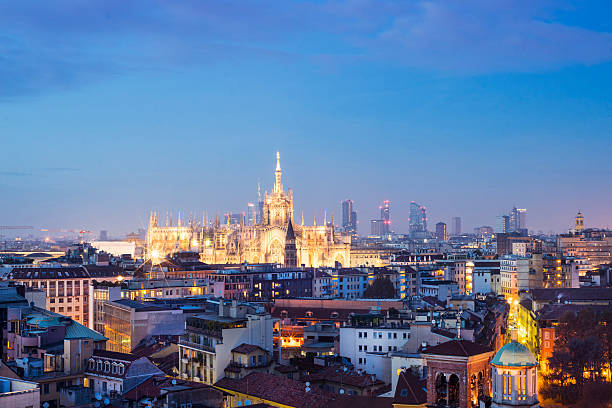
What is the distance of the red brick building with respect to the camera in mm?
36875

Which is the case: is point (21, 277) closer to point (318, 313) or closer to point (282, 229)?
point (318, 313)

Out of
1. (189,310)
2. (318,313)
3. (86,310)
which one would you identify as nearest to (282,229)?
(86,310)

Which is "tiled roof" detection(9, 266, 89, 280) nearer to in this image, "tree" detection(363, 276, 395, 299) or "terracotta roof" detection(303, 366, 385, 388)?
"tree" detection(363, 276, 395, 299)

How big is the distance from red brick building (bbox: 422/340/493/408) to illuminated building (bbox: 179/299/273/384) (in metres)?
18.7

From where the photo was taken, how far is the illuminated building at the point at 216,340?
176 ft

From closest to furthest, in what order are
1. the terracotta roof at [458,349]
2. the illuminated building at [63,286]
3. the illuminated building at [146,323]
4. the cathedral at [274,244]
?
1. the terracotta roof at [458,349]
2. the illuminated building at [146,323]
3. the illuminated building at [63,286]
4. the cathedral at [274,244]

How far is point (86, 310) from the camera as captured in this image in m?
99.2

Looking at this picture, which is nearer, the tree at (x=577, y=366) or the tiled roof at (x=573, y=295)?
the tree at (x=577, y=366)

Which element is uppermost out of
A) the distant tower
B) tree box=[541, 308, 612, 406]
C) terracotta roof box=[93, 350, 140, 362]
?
the distant tower

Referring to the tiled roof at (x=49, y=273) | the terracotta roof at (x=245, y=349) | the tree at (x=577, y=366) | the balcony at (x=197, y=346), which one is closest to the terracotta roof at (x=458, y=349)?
the terracotta roof at (x=245, y=349)

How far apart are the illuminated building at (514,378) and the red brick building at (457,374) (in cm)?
173

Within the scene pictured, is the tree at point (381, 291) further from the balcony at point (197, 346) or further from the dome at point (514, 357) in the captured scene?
the dome at point (514, 357)

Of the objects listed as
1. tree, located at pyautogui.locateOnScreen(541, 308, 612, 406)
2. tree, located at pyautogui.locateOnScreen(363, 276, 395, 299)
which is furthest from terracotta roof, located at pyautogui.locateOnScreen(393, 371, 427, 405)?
tree, located at pyautogui.locateOnScreen(363, 276, 395, 299)

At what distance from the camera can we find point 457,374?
37.2 m
